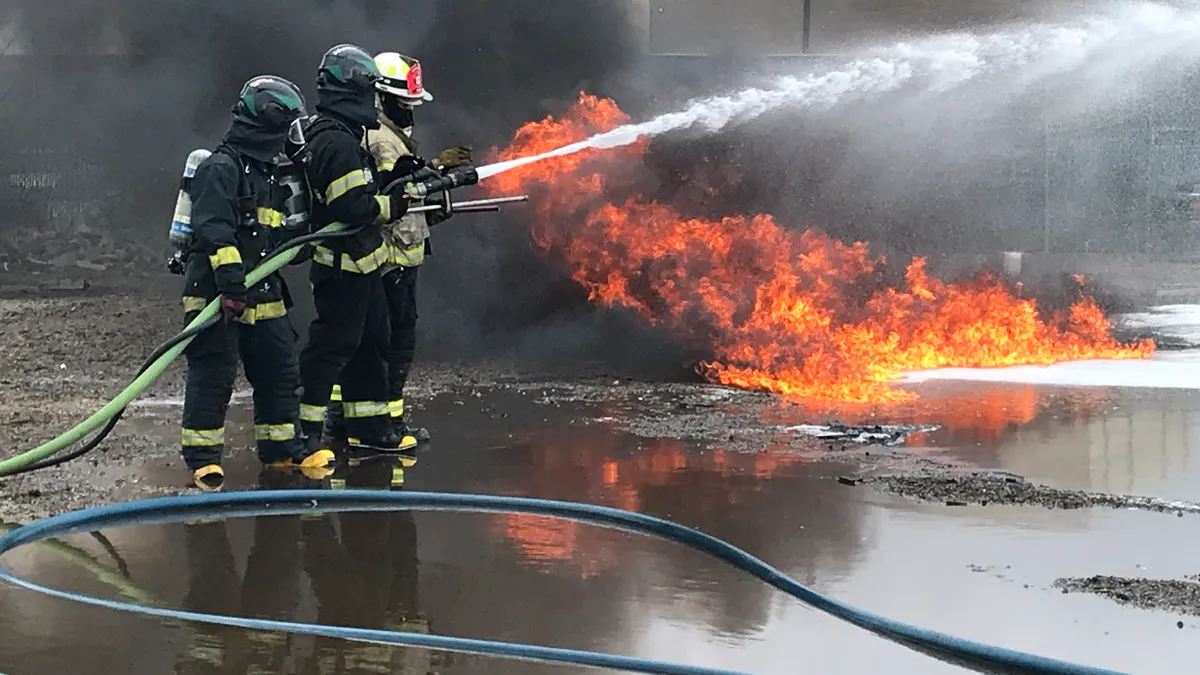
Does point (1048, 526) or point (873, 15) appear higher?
point (873, 15)

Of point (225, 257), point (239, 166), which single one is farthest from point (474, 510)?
point (239, 166)

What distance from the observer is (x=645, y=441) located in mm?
7406

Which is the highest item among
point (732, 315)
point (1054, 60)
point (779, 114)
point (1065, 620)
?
point (1054, 60)

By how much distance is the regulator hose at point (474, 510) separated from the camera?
3834 mm

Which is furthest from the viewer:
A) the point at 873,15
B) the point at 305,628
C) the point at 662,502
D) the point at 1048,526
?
the point at 873,15

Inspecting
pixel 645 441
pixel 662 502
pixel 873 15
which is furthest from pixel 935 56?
pixel 662 502

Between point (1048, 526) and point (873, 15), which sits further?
point (873, 15)

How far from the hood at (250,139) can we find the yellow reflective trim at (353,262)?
2.02 ft

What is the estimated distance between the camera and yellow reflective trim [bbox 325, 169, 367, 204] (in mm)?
6637

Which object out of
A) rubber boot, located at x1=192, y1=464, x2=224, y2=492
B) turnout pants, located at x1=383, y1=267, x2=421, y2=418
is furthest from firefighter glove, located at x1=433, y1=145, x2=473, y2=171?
rubber boot, located at x1=192, y1=464, x2=224, y2=492

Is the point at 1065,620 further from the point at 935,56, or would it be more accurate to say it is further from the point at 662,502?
the point at 935,56

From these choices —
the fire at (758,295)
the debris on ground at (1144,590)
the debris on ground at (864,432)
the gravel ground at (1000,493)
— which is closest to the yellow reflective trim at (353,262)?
the debris on ground at (864,432)

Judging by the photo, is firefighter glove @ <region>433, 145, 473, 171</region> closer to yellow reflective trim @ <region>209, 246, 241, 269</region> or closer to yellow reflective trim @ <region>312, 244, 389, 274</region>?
yellow reflective trim @ <region>312, 244, 389, 274</region>

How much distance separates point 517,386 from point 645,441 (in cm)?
221
